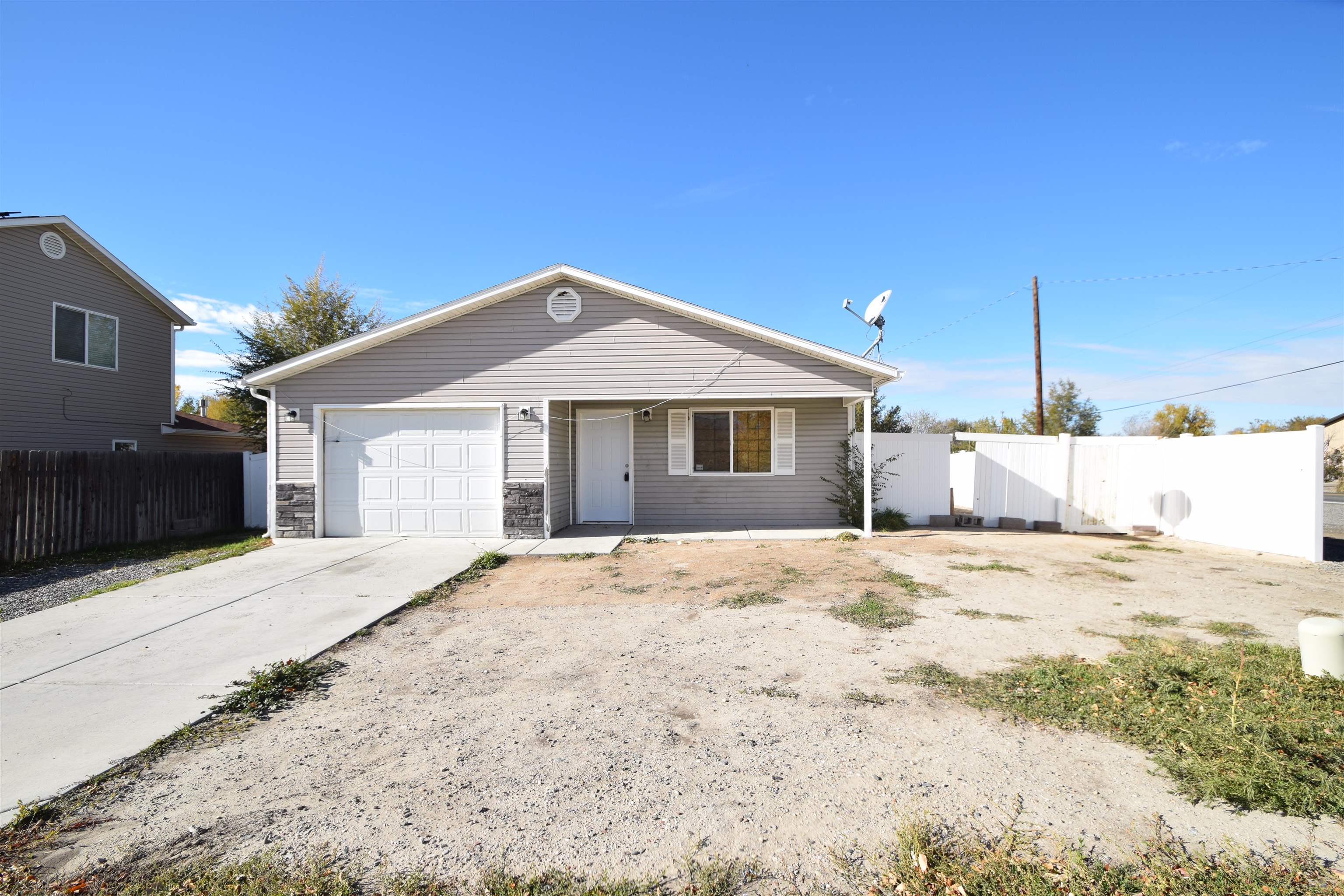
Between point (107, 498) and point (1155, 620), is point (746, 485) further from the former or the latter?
point (107, 498)

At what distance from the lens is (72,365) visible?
13.6m

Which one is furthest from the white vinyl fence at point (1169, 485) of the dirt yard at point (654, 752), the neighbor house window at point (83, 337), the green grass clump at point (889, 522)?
the neighbor house window at point (83, 337)

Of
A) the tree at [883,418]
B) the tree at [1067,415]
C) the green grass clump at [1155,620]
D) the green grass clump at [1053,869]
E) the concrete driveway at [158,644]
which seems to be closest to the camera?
the green grass clump at [1053,869]

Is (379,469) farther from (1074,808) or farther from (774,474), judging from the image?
(1074,808)

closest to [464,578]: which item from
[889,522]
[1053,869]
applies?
[1053,869]

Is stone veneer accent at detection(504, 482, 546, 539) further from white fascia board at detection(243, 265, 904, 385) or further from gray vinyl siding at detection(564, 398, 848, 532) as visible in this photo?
white fascia board at detection(243, 265, 904, 385)

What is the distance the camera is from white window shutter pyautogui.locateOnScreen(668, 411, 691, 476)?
1283 cm

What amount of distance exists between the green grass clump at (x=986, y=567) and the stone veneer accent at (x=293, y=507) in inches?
414

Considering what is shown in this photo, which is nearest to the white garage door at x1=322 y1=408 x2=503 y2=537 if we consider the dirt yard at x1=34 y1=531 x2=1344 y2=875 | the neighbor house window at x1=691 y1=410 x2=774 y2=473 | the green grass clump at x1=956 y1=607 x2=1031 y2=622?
the neighbor house window at x1=691 y1=410 x2=774 y2=473

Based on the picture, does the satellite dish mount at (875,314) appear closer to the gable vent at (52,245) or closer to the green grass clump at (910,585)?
the green grass clump at (910,585)

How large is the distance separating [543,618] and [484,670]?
1474 mm

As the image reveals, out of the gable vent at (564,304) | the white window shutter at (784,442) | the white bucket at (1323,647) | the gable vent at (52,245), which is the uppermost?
the gable vent at (52,245)

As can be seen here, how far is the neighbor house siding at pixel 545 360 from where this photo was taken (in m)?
11.4

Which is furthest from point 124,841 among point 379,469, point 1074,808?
point 379,469
